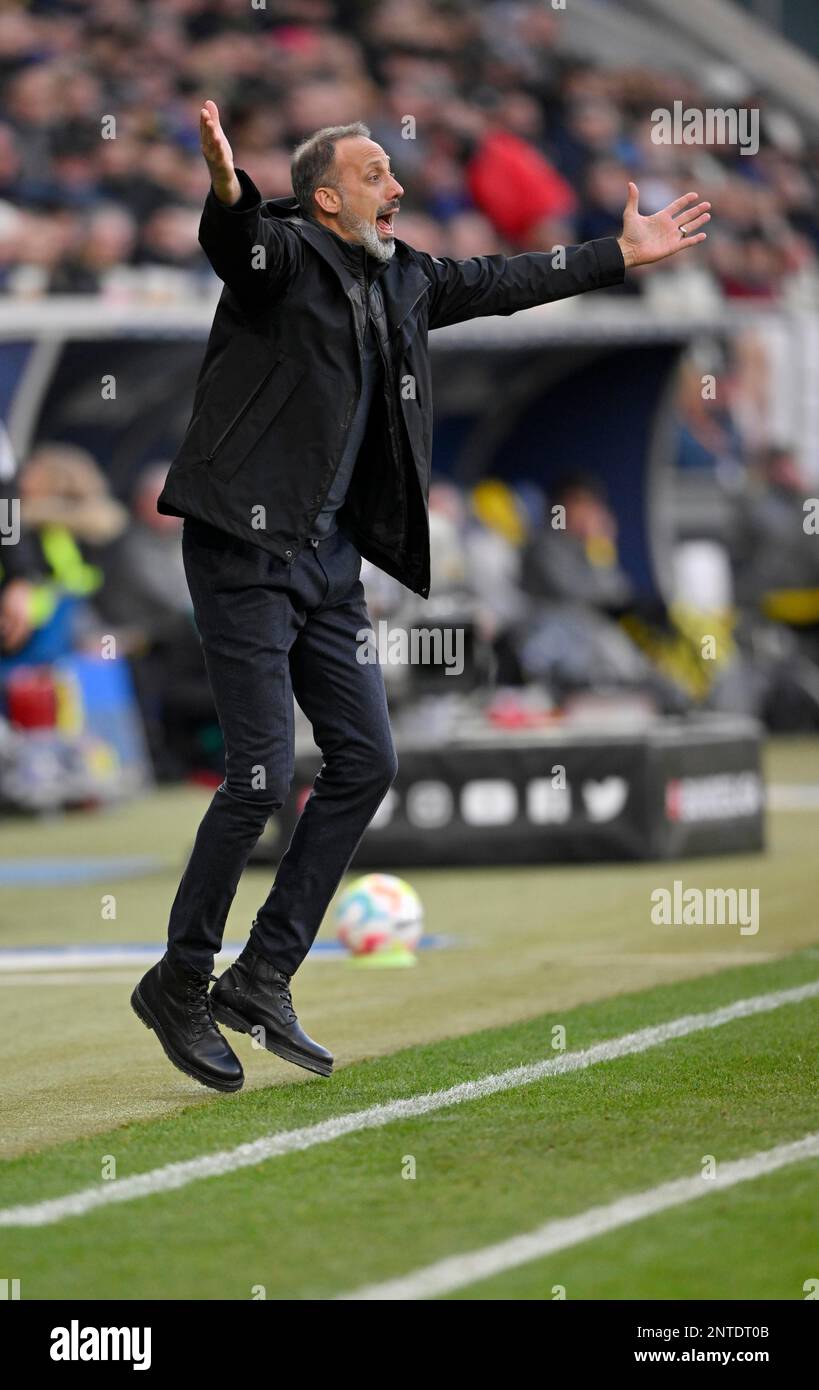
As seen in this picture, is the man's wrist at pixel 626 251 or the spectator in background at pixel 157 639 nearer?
the man's wrist at pixel 626 251

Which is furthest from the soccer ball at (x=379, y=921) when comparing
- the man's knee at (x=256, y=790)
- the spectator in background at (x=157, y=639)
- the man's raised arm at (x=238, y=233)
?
the spectator in background at (x=157, y=639)

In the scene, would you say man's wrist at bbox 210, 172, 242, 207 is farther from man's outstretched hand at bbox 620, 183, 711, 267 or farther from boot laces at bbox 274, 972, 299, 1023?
boot laces at bbox 274, 972, 299, 1023

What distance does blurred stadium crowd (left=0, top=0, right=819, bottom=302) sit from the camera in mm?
17234

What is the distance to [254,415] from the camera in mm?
5473

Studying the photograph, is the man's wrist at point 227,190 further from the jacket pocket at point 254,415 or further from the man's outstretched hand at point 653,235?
the man's outstretched hand at point 653,235

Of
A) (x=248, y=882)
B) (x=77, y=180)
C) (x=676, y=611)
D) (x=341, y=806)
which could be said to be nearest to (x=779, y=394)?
(x=676, y=611)

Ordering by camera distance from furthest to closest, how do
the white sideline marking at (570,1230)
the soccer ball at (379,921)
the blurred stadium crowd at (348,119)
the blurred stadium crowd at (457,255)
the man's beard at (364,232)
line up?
the blurred stadium crowd at (348,119) < the blurred stadium crowd at (457,255) < the soccer ball at (379,921) < the man's beard at (364,232) < the white sideline marking at (570,1230)

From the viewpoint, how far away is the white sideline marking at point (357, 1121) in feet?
14.7

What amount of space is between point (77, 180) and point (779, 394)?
35.1ft

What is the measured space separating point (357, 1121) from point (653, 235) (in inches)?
95.1

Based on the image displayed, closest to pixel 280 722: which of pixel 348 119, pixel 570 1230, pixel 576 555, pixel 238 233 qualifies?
pixel 238 233

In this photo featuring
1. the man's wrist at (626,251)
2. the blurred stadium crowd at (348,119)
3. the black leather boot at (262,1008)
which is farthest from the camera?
the blurred stadium crowd at (348,119)

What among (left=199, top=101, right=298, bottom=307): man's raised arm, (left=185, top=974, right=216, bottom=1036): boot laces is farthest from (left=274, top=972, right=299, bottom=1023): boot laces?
(left=199, top=101, right=298, bottom=307): man's raised arm
